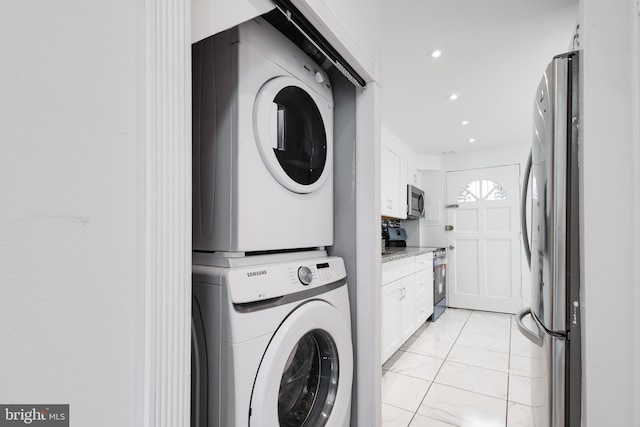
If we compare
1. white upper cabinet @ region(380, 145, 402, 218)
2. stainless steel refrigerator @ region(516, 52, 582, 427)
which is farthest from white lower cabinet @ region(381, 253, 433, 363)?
stainless steel refrigerator @ region(516, 52, 582, 427)

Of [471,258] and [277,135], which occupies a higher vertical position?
[277,135]

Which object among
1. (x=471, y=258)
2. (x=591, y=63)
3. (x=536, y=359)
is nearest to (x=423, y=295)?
(x=471, y=258)

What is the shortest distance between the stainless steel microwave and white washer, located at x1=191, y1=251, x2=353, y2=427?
306 centimetres

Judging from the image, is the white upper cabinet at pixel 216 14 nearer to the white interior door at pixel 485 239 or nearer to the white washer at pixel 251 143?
the white washer at pixel 251 143

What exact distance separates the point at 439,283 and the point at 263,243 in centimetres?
353

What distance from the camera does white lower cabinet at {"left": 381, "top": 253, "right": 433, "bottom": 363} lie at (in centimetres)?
237

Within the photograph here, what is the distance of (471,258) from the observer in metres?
4.25
